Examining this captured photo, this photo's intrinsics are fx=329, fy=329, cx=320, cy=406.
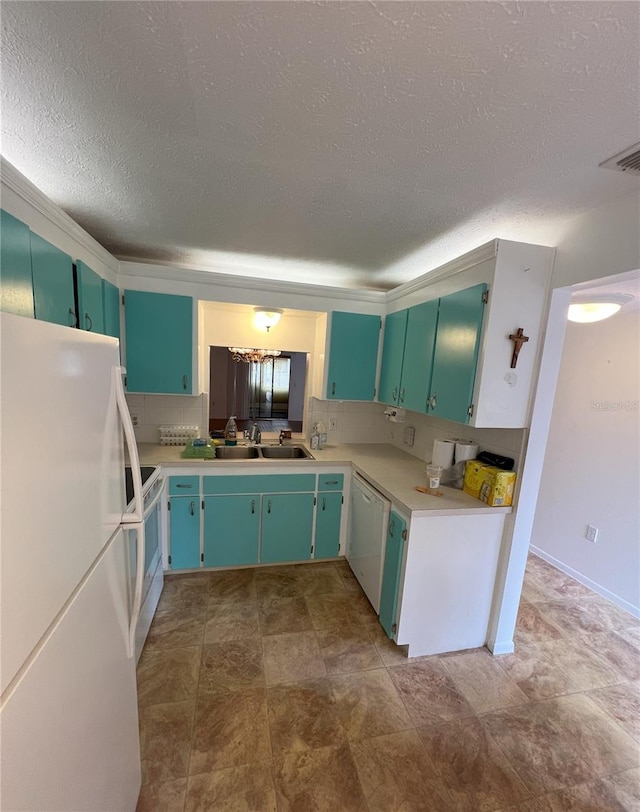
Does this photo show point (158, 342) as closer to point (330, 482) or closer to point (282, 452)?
point (282, 452)

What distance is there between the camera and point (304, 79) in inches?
38.1

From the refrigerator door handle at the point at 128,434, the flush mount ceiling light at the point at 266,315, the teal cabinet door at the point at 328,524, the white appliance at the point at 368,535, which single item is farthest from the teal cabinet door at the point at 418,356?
the refrigerator door handle at the point at 128,434

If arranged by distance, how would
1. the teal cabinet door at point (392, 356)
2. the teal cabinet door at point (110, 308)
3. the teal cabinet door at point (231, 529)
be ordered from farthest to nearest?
the teal cabinet door at point (392, 356) < the teal cabinet door at point (231, 529) < the teal cabinet door at point (110, 308)

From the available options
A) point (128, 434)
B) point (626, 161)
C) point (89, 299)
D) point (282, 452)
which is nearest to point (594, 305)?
point (626, 161)

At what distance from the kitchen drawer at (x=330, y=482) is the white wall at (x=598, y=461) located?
6.61ft

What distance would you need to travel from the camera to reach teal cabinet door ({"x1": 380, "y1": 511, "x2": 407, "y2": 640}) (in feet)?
6.34

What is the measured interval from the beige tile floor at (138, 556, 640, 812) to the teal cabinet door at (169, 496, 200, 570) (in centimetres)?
22

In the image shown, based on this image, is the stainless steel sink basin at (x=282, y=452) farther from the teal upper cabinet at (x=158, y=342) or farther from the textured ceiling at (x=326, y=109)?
the textured ceiling at (x=326, y=109)

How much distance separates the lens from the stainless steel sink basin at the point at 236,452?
2881 mm

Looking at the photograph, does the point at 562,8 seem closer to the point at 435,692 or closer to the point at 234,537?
the point at 435,692

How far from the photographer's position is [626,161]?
123 cm

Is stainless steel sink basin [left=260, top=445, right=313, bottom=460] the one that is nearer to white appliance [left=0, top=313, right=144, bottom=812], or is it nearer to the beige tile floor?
the beige tile floor

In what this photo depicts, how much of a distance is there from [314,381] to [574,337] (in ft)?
7.72

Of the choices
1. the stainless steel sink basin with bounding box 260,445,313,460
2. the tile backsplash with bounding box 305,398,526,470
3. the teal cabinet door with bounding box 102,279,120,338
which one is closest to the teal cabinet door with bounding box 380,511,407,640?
the tile backsplash with bounding box 305,398,526,470
